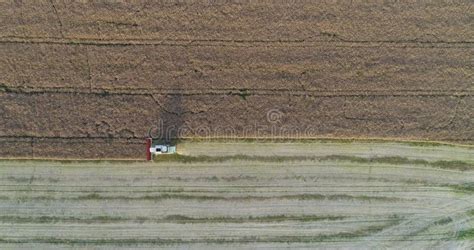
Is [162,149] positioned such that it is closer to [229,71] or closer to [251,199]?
[251,199]

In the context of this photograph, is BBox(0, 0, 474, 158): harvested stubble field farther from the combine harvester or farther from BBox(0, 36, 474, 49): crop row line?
the combine harvester

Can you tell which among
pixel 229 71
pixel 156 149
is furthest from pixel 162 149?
pixel 229 71

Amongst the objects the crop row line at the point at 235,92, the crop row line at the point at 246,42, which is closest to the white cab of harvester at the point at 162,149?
the crop row line at the point at 235,92

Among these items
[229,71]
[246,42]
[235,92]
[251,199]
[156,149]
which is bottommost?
[251,199]

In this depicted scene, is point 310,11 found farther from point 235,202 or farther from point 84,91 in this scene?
point 84,91

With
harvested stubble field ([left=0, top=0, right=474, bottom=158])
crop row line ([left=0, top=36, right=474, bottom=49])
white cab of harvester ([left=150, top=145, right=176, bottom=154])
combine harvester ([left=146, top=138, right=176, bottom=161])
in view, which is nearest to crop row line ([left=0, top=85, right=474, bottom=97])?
harvested stubble field ([left=0, top=0, right=474, bottom=158])

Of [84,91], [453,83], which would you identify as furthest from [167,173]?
[453,83]
